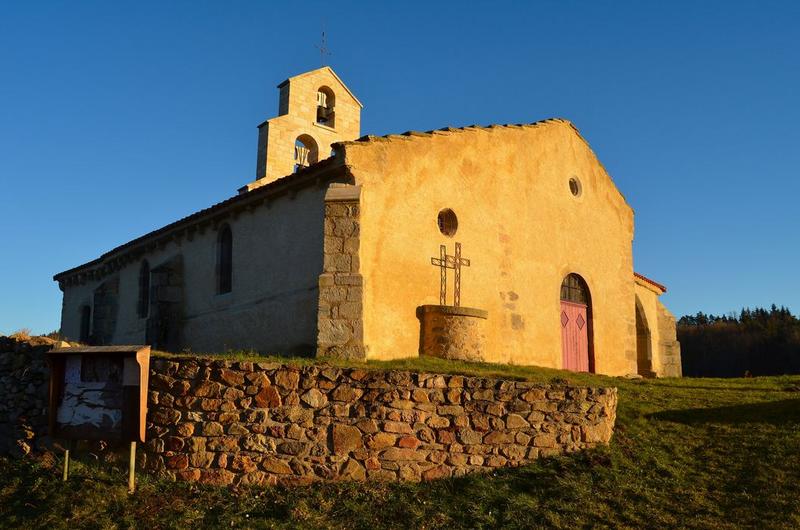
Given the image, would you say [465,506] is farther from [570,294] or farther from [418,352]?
[570,294]

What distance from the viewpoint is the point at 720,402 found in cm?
1393

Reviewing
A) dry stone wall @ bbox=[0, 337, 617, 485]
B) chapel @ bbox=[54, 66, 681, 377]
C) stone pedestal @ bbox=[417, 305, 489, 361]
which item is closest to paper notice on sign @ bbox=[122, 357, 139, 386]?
dry stone wall @ bbox=[0, 337, 617, 485]

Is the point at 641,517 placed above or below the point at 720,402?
below

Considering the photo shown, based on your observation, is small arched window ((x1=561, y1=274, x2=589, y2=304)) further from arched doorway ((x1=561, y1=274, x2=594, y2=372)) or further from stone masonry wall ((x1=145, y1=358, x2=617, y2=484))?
stone masonry wall ((x1=145, y1=358, x2=617, y2=484))

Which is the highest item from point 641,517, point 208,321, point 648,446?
point 208,321

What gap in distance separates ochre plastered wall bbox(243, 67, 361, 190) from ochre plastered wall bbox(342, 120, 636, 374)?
782cm

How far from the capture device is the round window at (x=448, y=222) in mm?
16453

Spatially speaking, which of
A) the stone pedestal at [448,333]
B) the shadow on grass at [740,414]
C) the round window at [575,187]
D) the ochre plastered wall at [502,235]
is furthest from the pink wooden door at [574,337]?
the shadow on grass at [740,414]

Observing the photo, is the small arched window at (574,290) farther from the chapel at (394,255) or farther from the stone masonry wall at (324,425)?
the stone masonry wall at (324,425)

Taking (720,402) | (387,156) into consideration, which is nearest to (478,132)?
(387,156)

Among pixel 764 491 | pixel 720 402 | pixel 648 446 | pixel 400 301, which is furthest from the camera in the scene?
pixel 400 301

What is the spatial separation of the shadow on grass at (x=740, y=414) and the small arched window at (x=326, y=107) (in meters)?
15.4

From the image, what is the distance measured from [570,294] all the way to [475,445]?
9.70 m

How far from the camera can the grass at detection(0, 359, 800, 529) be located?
929 cm
